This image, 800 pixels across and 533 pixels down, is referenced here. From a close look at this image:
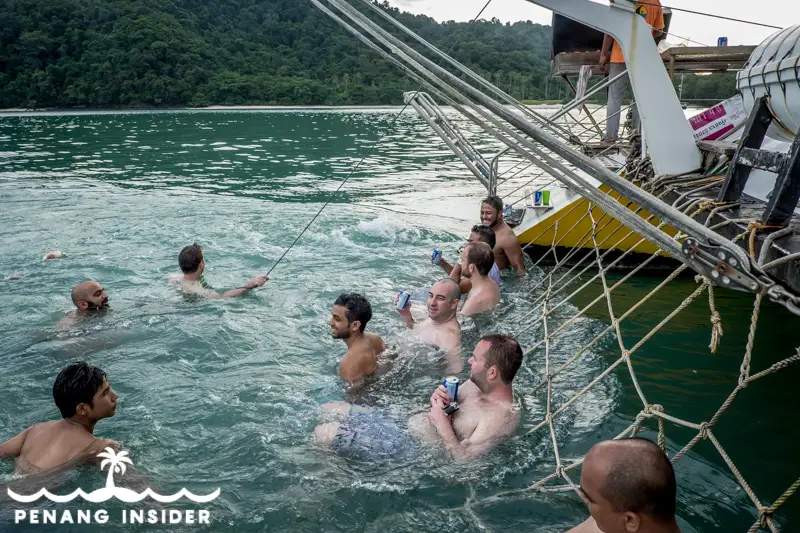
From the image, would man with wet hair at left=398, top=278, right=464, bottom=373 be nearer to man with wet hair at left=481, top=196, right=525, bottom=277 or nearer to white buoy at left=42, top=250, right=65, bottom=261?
man with wet hair at left=481, top=196, right=525, bottom=277

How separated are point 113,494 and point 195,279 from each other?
3.88m

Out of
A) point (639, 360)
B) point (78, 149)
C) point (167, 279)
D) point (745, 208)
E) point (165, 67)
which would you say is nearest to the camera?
point (745, 208)

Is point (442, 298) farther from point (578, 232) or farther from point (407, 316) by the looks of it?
point (578, 232)

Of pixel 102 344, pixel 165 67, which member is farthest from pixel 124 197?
pixel 165 67

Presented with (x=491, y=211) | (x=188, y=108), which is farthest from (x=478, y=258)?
(x=188, y=108)

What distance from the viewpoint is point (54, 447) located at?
3.49 metres

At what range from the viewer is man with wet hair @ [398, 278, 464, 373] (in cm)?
511

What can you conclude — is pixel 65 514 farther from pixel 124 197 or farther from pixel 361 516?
pixel 124 197

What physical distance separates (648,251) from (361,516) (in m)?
6.36

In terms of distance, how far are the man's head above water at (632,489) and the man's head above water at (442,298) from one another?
2.95 metres

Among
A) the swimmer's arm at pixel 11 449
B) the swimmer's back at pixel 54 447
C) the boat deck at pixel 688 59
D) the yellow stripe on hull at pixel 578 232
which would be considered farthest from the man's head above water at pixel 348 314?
the boat deck at pixel 688 59

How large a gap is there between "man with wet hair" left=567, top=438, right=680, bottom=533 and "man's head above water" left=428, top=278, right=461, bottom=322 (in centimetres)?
295

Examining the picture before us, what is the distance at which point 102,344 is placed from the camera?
18.9 ft

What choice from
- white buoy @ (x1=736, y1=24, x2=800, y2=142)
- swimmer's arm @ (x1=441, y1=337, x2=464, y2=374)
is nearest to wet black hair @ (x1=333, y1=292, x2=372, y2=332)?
swimmer's arm @ (x1=441, y1=337, x2=464, y2=374)
